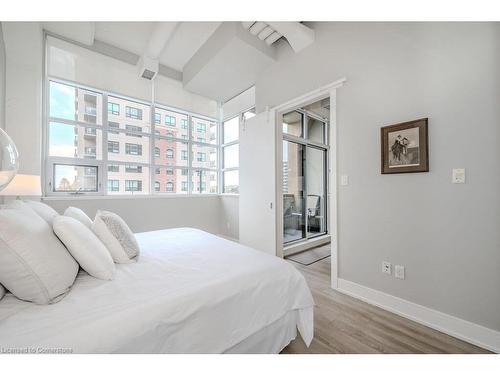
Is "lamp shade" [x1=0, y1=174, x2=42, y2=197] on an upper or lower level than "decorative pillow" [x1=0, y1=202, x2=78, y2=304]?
upper

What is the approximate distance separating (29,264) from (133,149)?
3.08 m

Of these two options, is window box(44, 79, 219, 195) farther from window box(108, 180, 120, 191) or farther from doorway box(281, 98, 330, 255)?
doorway box(281, 98, 330, 255)

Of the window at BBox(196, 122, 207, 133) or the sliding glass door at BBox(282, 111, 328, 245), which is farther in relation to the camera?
the window at BBox(196, 122, 207, 133)

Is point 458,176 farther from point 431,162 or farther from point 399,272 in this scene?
point 399,272

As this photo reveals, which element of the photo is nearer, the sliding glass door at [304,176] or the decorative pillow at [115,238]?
the decorative pillow at [115,238]

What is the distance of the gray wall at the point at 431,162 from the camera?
4.72ft

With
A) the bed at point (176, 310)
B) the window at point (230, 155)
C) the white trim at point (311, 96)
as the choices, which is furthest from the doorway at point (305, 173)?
the bed at point (176, 310)

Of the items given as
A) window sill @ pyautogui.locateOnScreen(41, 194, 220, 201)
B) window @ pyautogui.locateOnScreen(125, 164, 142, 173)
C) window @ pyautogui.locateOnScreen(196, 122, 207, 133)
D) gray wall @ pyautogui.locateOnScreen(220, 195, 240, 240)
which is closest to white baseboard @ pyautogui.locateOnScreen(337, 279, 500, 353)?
gray wall @ pyautogui.locateOnScreen(220, 195, 240, 240)

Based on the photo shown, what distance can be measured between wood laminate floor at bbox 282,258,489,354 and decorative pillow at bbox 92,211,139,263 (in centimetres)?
121

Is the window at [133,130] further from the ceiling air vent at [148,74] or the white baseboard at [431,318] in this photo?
the white baseboard at [431,318]

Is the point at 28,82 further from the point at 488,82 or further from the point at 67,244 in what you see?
the point at 488,82

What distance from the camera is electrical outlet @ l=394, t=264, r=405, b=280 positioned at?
1809 mm

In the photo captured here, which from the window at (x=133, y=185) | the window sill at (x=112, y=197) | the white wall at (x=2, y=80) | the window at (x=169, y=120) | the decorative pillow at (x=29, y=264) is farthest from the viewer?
the window at (x=169, y=120)

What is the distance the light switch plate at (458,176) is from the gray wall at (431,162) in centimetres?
3
